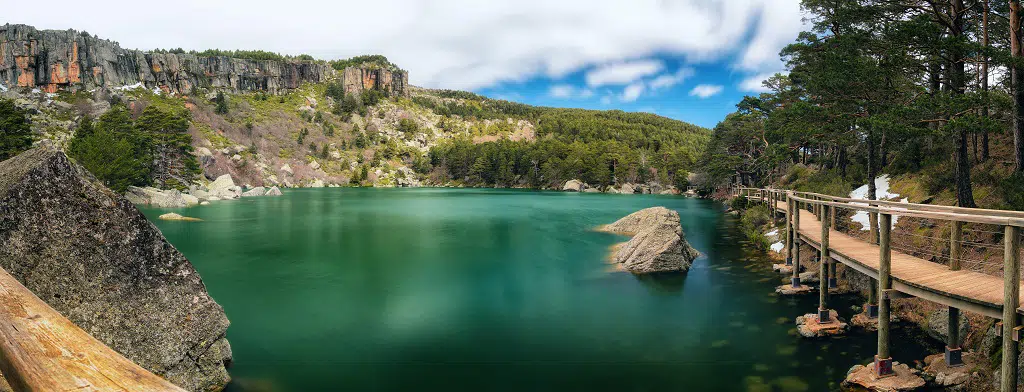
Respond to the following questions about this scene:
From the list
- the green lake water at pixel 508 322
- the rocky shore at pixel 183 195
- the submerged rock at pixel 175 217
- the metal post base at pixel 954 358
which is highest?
the rocky shore at pixel 183 195

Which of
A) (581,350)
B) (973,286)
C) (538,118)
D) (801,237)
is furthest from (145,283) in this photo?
(538,118)

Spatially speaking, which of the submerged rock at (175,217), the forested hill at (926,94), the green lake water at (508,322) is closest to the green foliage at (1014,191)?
the forested hill at (926,94)

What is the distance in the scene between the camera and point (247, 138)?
4830 inches

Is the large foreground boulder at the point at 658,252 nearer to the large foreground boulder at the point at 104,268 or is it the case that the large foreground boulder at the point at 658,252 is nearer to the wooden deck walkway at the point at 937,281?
the wooden deck walkway at the point at 937,281

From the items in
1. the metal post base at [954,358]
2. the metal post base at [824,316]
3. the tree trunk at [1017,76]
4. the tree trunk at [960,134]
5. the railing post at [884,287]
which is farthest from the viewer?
the tree trunk at [960,134]

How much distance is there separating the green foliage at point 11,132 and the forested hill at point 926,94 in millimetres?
49209

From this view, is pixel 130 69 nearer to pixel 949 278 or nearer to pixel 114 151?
pixel 114 151

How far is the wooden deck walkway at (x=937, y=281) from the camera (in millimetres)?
7535

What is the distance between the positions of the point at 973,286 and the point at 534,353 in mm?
8166

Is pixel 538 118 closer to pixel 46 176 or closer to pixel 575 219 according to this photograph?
pixel 575 219

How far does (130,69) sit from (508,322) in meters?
170

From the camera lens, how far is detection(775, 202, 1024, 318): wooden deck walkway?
24.7ft

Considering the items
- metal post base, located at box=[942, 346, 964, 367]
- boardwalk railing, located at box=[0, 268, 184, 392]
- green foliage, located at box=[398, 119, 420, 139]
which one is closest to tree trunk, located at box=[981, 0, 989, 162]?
Answer: metal post base, located at box=[942, 346, 964, 367]

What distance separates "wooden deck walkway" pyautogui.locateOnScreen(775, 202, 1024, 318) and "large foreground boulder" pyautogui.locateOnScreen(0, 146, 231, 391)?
1226cm
